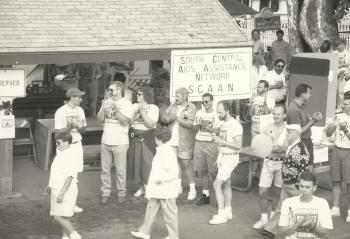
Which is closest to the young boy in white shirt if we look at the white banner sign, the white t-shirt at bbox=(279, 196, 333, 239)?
the white banner sign

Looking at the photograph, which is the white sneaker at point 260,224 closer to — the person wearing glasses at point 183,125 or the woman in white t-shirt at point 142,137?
the person wearing glasses at point 183,125

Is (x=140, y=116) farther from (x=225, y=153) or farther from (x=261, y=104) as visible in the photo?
(x=261, y=104)

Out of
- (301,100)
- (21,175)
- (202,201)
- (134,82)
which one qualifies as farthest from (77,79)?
(301,100)

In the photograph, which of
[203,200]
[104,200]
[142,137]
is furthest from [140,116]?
[203,200]

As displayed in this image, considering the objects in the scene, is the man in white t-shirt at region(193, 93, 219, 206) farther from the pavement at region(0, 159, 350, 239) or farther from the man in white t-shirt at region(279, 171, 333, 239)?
the man in white t-shirt at region(279, 171, 333, 239)

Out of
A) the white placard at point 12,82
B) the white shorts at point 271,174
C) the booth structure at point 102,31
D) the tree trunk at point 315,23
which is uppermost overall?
the tree trunk at point 315,23

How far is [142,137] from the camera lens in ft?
36.7

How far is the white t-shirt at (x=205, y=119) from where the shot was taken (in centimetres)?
1047

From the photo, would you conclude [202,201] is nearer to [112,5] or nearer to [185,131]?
[185,131]

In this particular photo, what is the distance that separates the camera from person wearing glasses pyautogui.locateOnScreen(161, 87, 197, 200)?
10823 millimetres

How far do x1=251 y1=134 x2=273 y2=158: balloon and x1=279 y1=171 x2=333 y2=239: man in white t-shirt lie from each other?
10.2 ft

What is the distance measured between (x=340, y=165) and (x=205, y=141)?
6.43ft

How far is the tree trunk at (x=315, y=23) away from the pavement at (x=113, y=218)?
21.8 ft

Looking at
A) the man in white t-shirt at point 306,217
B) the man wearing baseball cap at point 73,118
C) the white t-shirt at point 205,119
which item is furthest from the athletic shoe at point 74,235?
the man in white t-shirt at point 306,217
